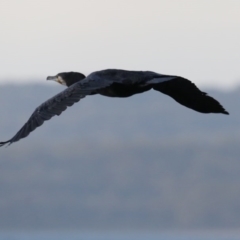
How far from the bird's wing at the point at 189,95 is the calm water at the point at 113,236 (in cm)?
2789

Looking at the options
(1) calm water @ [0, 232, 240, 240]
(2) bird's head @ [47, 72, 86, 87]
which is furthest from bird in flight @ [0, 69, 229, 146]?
(1) calm water @ [0, 232, 240, 240]

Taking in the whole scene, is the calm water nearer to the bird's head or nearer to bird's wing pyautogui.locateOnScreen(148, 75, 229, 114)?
the bird's head

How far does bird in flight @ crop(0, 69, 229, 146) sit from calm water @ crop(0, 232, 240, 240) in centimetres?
2790

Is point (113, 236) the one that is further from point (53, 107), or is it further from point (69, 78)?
Result: point (53, 107)

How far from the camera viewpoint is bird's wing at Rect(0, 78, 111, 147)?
51.3 ft

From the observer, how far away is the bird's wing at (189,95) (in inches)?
677

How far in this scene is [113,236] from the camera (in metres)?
50.3

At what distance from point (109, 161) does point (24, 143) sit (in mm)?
4320

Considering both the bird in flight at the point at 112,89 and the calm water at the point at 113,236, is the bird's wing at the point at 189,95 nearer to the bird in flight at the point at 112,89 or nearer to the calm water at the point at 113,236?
the bird in flight at the point at 112,89

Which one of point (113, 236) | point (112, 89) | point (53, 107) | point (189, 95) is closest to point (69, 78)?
point (112, 89)

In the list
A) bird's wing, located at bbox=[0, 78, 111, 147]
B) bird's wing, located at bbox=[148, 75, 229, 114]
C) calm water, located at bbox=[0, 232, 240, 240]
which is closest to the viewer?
bird's wing, located at bbox=[0, 78, 111, 147]

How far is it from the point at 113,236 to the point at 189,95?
3340cm

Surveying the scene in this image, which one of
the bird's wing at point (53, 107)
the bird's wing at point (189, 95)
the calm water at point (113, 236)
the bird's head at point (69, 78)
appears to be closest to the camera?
the bird's wing at point (53, 107)

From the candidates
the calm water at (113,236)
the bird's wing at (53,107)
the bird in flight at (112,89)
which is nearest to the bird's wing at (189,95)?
the bird in flight at (112,89)
